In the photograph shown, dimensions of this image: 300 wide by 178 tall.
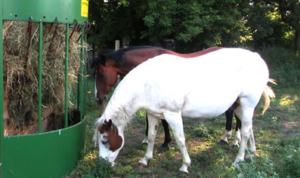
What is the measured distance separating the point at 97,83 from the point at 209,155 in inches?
79.4

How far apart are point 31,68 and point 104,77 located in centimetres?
174

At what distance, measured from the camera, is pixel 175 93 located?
3928mm

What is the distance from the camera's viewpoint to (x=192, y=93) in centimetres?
405

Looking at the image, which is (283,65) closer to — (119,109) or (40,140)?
(119,109)

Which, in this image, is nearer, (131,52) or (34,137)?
(34,137)

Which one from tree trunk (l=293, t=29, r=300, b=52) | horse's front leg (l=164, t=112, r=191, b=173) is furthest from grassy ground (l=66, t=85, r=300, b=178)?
tree trunk (l=293, t=29, r=300, b=52)

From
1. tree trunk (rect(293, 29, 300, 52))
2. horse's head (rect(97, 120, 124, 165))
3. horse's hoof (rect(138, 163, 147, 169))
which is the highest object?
tree trunk (rect(293, 29, 300, 52))

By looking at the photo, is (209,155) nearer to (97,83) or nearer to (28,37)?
(97,83)

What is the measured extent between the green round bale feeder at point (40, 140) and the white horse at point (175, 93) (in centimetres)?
44

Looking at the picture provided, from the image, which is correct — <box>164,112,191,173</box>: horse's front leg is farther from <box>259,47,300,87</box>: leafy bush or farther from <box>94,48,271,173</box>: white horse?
<box>259,47,300,87</box>: leafy bush

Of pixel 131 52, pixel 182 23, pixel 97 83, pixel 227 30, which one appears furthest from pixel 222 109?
pixel 227 30

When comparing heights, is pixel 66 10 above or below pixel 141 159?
above

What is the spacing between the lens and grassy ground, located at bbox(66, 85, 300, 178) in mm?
3875

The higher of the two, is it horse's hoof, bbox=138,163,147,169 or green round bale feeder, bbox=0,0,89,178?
green round bale feeder, bbox=0,0,89,178
